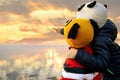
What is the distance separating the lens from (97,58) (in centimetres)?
344

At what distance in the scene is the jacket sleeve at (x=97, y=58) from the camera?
11.2 ft

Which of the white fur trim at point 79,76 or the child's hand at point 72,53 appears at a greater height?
the child's hand at point 72,53

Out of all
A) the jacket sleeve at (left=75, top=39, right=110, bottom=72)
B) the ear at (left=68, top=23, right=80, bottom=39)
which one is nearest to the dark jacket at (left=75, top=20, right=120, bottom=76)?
the jacket sleeve at (left=75, top=39, right=110, bottom=72)

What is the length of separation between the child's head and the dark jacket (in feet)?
0.32

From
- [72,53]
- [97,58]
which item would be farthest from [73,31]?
[97,58]

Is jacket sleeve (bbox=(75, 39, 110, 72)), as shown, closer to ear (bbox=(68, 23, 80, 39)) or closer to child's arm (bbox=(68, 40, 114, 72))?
child's arm (bbox=(68, 40, 114, 72))

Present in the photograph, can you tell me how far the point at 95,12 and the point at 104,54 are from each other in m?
0.36

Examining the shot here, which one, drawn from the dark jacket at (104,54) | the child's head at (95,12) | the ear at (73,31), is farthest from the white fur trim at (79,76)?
the child's head at (95,12)

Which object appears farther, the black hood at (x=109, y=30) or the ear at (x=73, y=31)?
Result: the black hood at (x=109, y=30)

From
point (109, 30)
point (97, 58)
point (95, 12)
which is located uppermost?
point (95, 12)

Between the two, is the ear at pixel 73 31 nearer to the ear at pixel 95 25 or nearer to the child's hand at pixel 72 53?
the child's hand at pixel 72 53

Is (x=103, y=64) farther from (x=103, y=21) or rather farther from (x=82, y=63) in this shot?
(x=103, y=21)

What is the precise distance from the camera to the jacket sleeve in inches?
134

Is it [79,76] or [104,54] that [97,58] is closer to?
[104,54]
